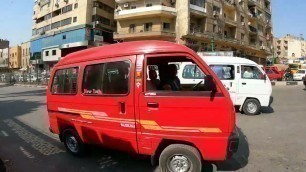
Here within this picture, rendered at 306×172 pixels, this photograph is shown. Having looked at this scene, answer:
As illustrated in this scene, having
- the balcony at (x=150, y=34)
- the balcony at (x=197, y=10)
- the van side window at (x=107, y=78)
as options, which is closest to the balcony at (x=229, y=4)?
the balcony at (x=197, y=10)

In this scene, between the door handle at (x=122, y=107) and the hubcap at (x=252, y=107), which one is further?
the hubcap at (x=252, y=107)

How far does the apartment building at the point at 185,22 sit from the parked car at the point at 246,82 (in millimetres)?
32943

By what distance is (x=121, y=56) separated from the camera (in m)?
5.80

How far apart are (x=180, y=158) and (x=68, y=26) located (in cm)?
5631

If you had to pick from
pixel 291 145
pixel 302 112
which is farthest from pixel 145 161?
pixel 302 112

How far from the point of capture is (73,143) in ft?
23.1

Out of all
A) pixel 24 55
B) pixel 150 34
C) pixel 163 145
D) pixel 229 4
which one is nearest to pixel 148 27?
pixel 150 34

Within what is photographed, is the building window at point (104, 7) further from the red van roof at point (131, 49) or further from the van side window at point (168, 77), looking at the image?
the van side window at point (168, 77)

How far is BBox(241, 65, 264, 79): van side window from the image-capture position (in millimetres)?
12305

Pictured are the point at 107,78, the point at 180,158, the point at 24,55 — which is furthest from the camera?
the point at 24,55

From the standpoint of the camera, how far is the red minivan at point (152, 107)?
521 centimetres

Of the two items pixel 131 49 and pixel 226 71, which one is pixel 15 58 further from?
pixel 131 49

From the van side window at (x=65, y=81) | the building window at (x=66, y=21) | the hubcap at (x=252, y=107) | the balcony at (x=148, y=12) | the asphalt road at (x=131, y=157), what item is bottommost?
the asphalt road at (x=131, y=157)

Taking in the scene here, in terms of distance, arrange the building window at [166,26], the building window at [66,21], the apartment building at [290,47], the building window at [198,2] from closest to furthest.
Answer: the building window at [166,26], the building window at [198,2], the building window at [66,21], the apartment building at [290,47]
